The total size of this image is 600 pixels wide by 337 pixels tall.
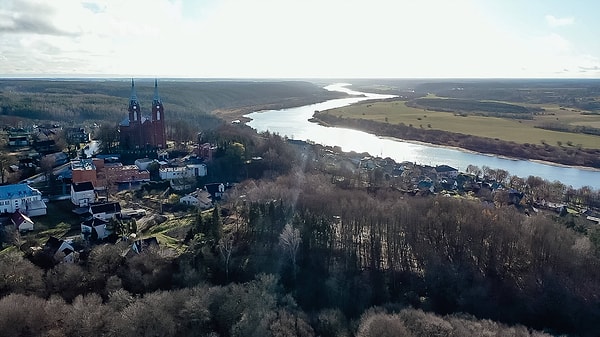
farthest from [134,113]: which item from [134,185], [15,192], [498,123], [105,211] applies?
[498,123]

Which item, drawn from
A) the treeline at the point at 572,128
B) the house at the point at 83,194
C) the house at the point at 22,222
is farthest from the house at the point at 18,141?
the treeline at the point at 572,128

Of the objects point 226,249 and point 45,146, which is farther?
point 45,146

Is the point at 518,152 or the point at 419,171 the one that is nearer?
the point at 419,171

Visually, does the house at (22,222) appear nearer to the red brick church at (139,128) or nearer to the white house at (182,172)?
the white house at (182,172)

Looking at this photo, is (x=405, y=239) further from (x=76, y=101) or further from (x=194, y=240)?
(x=76, y=101)

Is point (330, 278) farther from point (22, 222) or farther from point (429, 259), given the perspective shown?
point (22, 222)

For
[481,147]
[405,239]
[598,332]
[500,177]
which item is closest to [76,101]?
[481,147]
